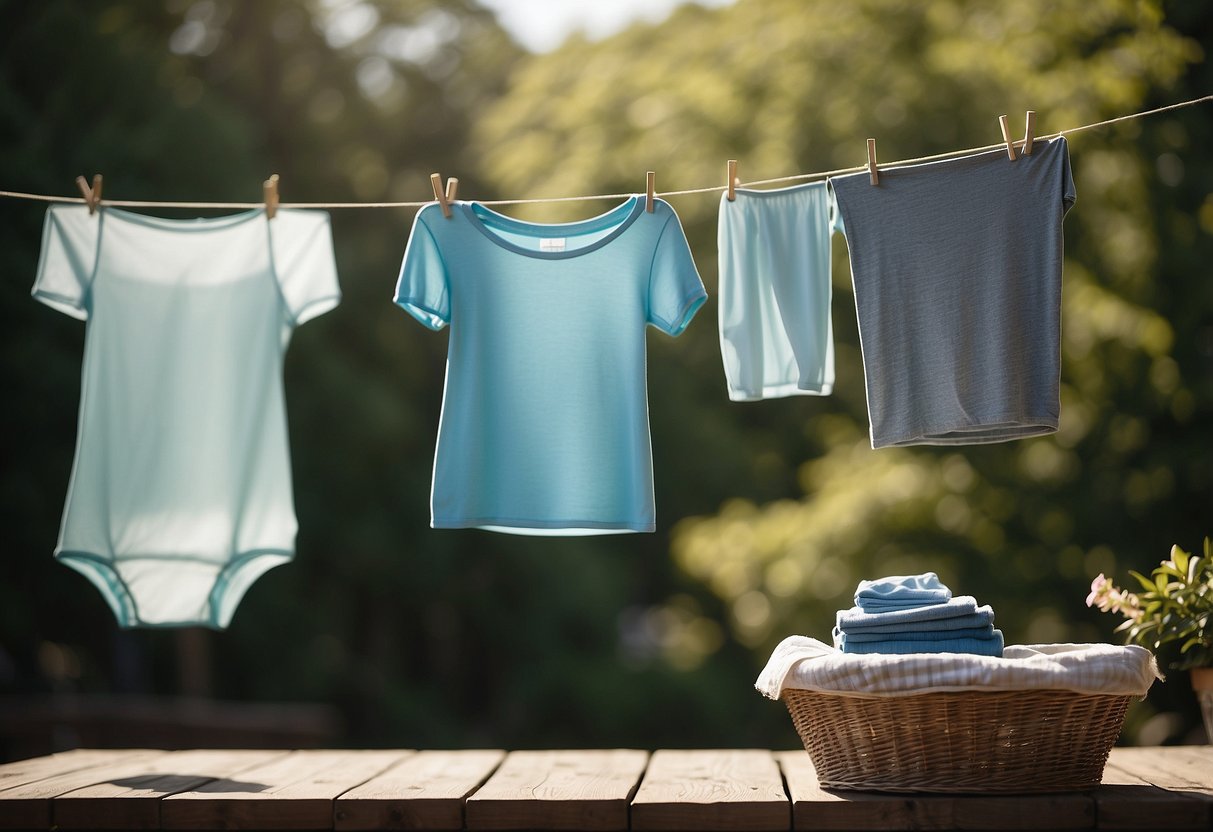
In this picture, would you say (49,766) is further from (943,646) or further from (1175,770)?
(1175,770)

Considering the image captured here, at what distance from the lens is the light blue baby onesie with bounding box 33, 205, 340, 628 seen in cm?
342

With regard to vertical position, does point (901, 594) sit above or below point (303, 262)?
below

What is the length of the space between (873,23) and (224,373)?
5.26 meters

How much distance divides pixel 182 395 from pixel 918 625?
7.43 feet

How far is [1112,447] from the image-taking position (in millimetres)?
6402

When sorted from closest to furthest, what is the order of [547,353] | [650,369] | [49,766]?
1. [547,353]
2. [49,766]
3. [650,369]

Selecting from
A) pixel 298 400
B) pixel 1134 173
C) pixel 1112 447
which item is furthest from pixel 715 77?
pixel 298 400

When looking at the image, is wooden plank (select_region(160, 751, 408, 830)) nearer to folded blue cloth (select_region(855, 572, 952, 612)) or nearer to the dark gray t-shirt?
folded blue cloth (select_region(855, 572, 952, 612))

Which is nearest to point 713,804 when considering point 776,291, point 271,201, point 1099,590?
point 1099,590

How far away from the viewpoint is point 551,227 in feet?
10.8

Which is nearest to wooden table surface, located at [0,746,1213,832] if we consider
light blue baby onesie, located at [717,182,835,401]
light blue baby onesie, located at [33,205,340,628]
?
light blue baby onesie, located at [33,205,340,628]

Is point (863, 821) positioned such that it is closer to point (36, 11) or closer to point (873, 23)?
point (873, 23)

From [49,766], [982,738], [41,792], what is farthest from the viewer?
[49,766]

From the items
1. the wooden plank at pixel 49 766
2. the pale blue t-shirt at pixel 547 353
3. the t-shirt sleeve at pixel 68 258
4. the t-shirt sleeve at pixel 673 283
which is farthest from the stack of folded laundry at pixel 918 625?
the t-shirt sleeve at pixel 68 258
